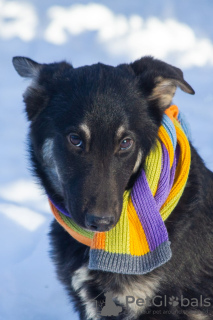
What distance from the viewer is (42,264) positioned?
535 cm

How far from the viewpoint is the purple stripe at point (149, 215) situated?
3369mm

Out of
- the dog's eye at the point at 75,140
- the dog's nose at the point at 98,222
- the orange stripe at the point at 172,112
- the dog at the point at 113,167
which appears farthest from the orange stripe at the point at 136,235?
the orange stripe at the point at 172,112

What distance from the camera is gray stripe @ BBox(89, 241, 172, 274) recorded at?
339cm

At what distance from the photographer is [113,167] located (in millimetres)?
3305

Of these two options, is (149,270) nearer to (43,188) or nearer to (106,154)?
(106,154)

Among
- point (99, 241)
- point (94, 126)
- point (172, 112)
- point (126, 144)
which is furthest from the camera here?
point (172, 112)

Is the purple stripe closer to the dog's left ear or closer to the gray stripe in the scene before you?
the gray stripe

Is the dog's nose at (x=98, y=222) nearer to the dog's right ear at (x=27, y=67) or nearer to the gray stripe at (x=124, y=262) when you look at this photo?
the gray stripe at (x=124, y=262)

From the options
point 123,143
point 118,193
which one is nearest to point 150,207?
point 118,193

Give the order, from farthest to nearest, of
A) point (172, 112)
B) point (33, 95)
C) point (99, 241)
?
point (172, 112)
point (33, 95)
point (99, 241)

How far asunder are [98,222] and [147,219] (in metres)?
0.45

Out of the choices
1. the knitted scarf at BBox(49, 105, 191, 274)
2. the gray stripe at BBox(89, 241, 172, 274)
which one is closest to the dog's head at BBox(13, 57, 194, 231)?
the knitted scarf at BBox(49, 105, 191, 274)

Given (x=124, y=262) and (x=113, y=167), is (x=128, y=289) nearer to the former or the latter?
(x=124, y=262)

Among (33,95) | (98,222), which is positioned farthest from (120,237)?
(33,95)
